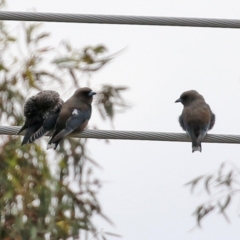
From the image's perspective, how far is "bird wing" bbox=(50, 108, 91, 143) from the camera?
31.2 ft

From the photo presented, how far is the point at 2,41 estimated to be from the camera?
39.4 feet

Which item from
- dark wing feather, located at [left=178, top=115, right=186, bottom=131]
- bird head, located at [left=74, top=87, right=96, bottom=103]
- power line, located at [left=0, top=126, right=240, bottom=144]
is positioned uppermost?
bird head, located at [left=74, top=87, right=96, bottom=103]

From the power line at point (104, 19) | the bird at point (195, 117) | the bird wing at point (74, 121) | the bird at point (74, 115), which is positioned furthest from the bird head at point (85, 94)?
the power line at point (104, 19)

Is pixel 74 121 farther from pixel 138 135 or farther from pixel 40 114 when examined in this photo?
pixel 138 135

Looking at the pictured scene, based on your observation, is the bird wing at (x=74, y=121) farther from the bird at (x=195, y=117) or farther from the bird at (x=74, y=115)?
the bird at (x=195, y=117)

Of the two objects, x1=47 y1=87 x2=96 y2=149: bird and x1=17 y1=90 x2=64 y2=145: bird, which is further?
x1=47 y1=87 x2=96 y2=149: bird

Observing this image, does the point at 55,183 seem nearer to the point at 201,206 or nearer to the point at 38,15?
the point at 201,206

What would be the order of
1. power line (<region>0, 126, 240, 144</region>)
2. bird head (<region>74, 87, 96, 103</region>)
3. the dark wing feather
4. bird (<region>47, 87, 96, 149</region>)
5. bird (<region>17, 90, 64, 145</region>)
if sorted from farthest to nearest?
bird head (<region>74, 87, 96, 103</region>) < the dark wing feather < bird (<region>47, 87, 96, 149</region>) < bird (<region>17, 90, 64, 145</region>) < power line (<region>0, 126, 240, 144</region>)

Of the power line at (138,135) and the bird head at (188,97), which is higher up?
the bird head at (188,97)

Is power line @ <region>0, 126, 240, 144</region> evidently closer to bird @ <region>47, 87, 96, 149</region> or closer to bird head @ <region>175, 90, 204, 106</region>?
bird @ <region>47, 87, 96, 149</region>

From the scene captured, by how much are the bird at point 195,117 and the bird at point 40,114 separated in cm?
86

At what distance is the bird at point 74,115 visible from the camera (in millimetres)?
9531

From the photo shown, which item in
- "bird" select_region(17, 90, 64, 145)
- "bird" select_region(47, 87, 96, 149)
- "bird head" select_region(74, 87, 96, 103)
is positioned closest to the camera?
"bird" select_region(17, 90, 64, 145)

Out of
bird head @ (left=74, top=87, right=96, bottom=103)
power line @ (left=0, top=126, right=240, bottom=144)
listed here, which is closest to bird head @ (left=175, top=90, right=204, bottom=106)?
bird head @ (left=74, top=87, right=96, bottom=103)
